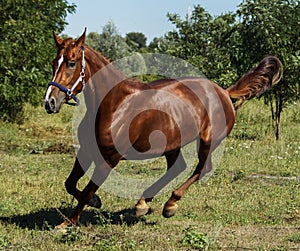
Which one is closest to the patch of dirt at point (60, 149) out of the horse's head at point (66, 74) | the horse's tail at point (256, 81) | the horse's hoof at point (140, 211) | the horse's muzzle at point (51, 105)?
the horse's tail at point (256, 81)

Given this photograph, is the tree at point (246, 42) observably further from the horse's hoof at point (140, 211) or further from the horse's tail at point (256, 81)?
the horse's hoof at point (140, 211)

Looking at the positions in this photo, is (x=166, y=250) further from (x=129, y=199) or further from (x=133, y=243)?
(x=129, y=199)

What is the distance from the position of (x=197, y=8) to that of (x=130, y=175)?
27.8ft

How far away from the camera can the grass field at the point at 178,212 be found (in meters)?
5.65

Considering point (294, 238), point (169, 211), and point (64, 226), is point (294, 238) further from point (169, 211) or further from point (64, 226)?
point (64, 226)

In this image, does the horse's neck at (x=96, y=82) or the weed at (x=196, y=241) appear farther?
the horse's neck at (x=96, y=82)

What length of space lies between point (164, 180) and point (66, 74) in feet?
8.75

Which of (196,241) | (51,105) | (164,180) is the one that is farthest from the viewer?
(164,180)

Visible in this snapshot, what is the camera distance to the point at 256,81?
8.36 metres

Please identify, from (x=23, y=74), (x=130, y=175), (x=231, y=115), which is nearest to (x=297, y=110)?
(x=23, y=74)

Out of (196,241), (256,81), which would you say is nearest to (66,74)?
(196,241)

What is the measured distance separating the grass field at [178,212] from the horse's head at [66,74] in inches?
55.4

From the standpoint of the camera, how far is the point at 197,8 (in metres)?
17.2

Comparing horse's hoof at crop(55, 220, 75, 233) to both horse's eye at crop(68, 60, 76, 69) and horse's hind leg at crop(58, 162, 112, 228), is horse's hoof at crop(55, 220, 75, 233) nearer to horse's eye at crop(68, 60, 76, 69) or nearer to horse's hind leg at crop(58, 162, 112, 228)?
horse's hind leg at crop(58, 162, 112, 228)
